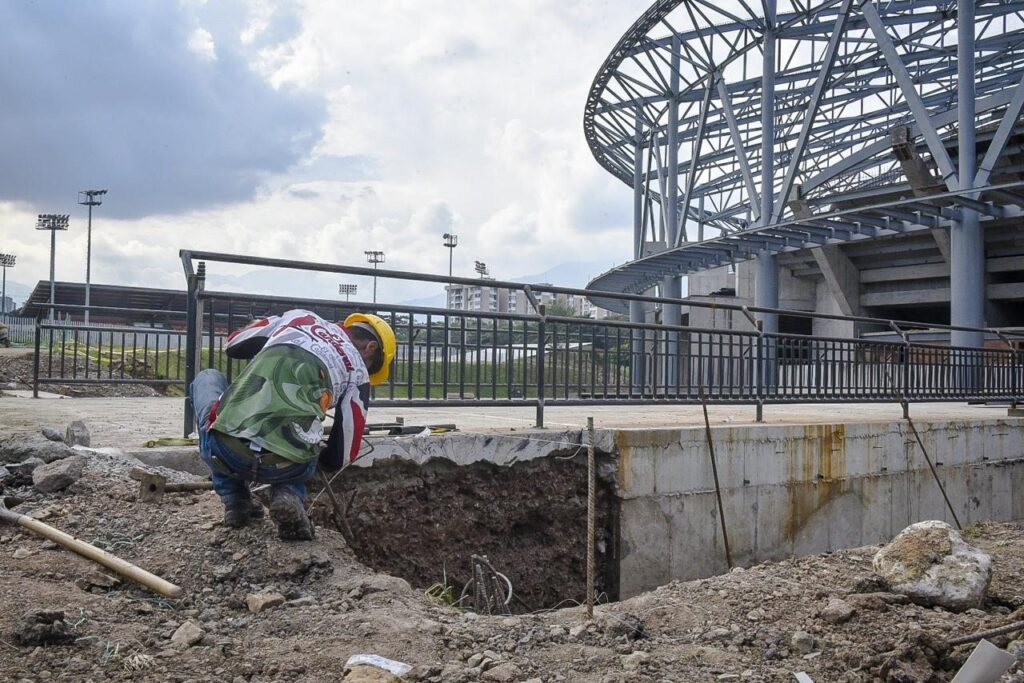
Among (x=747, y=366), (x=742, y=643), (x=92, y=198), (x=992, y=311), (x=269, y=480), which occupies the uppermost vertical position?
(x=92, y=198)

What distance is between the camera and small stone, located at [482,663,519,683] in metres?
2.96

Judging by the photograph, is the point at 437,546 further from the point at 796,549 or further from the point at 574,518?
the point at 796,549

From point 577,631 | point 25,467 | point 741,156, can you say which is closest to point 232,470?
point 25,467

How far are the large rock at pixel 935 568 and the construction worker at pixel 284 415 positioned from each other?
9.28 ft

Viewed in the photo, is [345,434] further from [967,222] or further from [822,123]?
[822,123]

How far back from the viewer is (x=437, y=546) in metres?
5.72

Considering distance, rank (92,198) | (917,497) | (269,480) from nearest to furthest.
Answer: (269,480)
(917,497)
(92,198)

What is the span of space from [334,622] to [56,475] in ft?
6.04

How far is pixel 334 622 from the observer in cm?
331

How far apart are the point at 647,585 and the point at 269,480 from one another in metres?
3.50

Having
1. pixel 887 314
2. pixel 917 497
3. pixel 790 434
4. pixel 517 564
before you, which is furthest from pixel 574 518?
pixel 887 314

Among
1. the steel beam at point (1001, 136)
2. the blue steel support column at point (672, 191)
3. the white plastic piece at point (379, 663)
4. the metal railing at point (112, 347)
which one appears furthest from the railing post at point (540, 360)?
the blue steel support column at point (672, 191)

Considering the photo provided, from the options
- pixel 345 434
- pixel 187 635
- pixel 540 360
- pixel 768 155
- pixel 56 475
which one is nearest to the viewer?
pixel 187 635

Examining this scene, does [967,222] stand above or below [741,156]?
below
